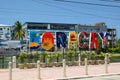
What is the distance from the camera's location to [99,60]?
37.1 metres

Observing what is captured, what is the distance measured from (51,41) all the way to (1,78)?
1487 cm

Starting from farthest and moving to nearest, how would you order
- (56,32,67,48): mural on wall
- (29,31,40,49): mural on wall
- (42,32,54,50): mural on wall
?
(56,32,67,48): mural on wall
(29,31,40,49): mural on wall
(42,32,54,50): mural on wall

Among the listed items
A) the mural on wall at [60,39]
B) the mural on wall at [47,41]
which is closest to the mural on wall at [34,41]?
the mural on wall at [47,41]

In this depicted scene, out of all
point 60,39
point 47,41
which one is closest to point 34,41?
point 47,41

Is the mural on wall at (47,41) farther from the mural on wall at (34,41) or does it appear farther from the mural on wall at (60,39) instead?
the mural on wall at (60,39)

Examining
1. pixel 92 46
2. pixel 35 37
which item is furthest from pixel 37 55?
pixel 92 46

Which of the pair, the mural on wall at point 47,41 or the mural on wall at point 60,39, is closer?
the mural on wall at point 47,41

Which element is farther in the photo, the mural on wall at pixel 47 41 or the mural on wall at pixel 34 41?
the mural on wall at pixel 34 41

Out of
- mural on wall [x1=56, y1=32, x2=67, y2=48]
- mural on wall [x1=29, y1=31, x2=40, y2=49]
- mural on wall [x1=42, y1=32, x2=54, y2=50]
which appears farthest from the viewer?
mural on wall [x1=56, y1=32, x2=67, y2=48]

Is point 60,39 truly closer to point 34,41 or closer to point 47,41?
point 47,41

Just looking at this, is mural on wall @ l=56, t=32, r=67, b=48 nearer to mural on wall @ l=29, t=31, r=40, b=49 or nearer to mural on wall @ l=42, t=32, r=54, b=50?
mural on wall @ l=42, t=32, r=54, b=50

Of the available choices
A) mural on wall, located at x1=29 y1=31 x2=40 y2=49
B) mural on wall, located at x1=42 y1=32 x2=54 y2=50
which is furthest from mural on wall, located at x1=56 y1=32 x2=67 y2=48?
mural on wall, located at x1=29 y1=31 x2=40 y2=49

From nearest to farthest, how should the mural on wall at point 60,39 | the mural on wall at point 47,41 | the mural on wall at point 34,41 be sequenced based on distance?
the mural on wall at point 47,41, the mural on wall at point 34,41, the mural on wall at point 60,39

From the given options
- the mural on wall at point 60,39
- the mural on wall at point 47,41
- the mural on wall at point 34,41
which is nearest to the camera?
the mural on wall at point 47,41
